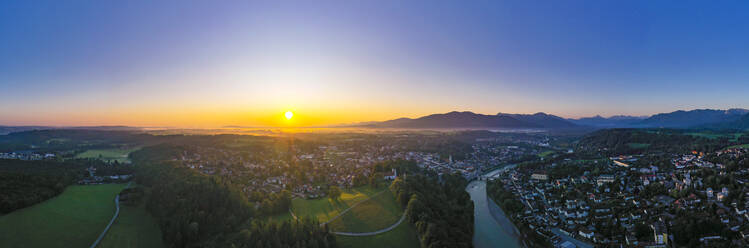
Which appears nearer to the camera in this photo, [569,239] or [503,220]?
[569,239]

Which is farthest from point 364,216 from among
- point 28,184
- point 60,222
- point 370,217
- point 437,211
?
point 28,184

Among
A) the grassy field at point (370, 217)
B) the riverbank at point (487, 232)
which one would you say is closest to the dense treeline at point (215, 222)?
the grassy field at point (370, 217)

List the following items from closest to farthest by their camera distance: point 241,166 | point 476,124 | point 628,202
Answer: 1. point 628,202
2. point 241,166
3. point 476,124

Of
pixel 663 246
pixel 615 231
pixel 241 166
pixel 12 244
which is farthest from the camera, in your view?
pixel 241 166

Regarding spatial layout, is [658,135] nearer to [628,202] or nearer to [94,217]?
[628,202]

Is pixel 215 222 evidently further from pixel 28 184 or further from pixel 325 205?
pixel 28 184

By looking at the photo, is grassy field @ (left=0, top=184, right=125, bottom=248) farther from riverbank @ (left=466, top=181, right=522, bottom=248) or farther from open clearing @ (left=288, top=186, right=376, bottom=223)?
riverbank @ (left=466, top=181, right=522, bottom=248)

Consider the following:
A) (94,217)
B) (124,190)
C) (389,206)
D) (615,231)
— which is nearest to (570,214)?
(615,231)
